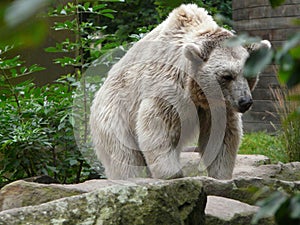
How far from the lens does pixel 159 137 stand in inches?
190

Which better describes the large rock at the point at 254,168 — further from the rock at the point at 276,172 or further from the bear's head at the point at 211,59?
the bear's head at the point at 211,59

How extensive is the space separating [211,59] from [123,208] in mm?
2384

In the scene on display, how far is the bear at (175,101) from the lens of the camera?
15.7ft

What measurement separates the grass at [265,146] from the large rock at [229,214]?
14.1ft

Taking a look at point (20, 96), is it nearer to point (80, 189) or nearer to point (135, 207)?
point (80, 189)

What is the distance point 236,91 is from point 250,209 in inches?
64.3

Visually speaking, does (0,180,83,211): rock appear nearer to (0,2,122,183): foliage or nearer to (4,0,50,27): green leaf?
(0,2,122,183): foliage

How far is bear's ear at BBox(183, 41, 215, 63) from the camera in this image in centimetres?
474

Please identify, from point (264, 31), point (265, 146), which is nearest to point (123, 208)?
point (265, 146)

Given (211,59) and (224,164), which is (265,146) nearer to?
(224,164)

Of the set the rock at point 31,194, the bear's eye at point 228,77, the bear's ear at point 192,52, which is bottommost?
the rock at point 31,194

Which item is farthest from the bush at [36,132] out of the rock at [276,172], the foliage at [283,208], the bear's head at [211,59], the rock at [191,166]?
the foliage at [283,208]

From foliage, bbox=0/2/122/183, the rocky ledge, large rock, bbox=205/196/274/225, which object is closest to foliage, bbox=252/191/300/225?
the rocky ledge

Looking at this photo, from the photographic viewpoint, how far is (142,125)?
488 centimetres
